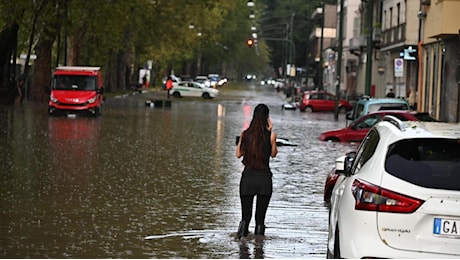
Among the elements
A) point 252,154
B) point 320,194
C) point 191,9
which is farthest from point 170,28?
point 252,154

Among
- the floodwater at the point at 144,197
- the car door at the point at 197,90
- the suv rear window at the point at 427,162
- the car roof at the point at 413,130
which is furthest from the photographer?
the car door at the point at 197,90

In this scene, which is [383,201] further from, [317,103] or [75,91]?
[317,103]

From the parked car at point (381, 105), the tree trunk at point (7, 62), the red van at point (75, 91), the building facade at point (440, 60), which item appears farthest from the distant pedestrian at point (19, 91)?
the parked car at point (381, 105)

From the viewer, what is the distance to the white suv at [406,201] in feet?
27.1

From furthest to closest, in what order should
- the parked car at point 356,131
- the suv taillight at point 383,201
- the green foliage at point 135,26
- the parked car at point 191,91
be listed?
the parked car at point 191,91 → the green foliage at point 135,26 → the parked car at point 356,131 → the suv taillight at point 383,201

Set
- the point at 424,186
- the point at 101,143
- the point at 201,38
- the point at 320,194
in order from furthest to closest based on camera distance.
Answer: the point at 201,38, the point at 101,143, the point at 320,194, the point at 424,186

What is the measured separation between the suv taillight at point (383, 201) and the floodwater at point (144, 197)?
324 centimetres

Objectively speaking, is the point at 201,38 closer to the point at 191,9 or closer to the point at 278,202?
the point at 191,9

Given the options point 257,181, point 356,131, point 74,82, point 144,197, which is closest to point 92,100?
point 74,82

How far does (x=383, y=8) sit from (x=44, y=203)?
54831 millimetres

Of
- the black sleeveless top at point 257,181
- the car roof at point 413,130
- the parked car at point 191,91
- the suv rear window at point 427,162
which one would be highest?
the car roof at point 413,130

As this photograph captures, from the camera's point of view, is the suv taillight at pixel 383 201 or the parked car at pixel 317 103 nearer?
the suv taillight at pixel 383 201

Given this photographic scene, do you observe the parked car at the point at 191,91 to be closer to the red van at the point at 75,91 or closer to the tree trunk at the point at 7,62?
the tree trunk at the point at 7,62

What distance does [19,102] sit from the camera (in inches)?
2179
